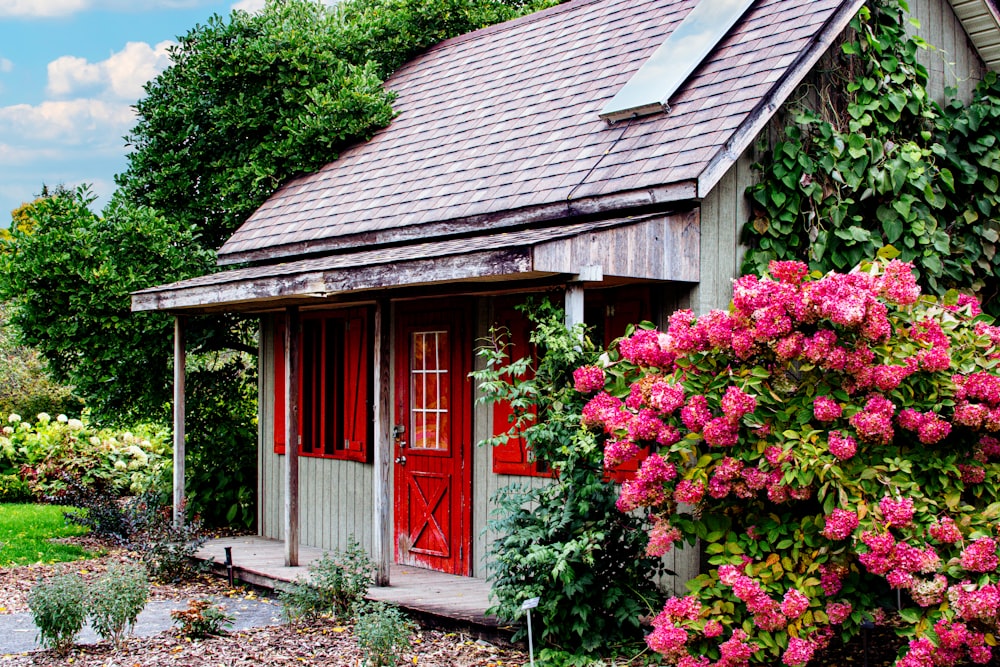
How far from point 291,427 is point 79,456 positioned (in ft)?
24.9

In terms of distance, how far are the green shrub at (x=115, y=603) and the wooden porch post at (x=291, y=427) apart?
6.98ft

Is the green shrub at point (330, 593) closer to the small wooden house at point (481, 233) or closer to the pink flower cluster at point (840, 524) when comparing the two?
the small wooden house at point (481, 233)

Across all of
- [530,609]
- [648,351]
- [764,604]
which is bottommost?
[530,609]

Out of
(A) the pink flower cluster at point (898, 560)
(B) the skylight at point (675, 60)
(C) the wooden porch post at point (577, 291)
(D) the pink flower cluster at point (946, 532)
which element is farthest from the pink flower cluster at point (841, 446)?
(B) the skylight at point (675, 60)

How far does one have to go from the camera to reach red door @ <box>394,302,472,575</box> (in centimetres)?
887

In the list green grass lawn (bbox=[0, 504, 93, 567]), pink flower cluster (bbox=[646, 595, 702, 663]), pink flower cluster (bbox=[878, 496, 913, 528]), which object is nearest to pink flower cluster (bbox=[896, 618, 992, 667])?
pink flower cluster (bbox=[878, 496, 913, 528])

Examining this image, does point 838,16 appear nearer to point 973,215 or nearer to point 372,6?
point 973,215

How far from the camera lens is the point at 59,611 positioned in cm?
687

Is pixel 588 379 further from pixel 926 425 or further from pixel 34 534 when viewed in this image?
pixel 34 534

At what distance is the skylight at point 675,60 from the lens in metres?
8.03

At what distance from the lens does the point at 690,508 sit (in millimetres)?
7059

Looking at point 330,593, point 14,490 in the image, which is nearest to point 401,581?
point 330,593

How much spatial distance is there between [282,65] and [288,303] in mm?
4599

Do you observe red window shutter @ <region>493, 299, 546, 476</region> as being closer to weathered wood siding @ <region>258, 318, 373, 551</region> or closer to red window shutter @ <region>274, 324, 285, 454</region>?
A: weathered wood siding @ <region>258, 318, 373, 551</region>
